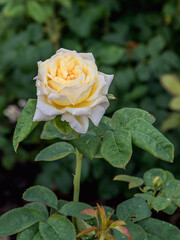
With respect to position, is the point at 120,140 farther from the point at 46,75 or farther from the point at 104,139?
the point at 46,75

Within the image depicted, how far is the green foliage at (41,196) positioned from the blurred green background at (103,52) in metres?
1.10

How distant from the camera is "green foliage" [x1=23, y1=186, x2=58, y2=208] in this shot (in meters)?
0.87

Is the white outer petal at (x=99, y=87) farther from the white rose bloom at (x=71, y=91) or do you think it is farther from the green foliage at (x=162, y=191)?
the green foliage at (x=162, y=191)

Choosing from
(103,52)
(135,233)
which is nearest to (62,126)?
(135,233)

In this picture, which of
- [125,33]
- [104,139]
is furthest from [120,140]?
[125,33]

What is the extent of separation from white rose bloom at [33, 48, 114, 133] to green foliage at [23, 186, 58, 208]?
0.75ft

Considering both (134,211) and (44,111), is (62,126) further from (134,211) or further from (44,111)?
(134,211)

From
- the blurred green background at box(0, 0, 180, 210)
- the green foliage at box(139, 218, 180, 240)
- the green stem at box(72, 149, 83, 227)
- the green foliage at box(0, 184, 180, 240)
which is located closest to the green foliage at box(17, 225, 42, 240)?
the green foliage at box(0, 184, 180, 240)

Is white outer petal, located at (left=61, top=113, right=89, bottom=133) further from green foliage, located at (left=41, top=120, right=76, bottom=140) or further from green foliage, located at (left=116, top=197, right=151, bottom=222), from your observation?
green foliage, located at (left=116, top=197, right=151, bottom=222)

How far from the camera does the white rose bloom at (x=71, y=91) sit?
73cm

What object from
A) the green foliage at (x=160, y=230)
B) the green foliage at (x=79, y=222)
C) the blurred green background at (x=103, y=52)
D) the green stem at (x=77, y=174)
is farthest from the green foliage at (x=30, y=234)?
the blurred green background at (x=103, y=52)

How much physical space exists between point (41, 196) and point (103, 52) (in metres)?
1.31

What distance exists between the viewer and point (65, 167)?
215 cm

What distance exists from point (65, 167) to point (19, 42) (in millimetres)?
739
